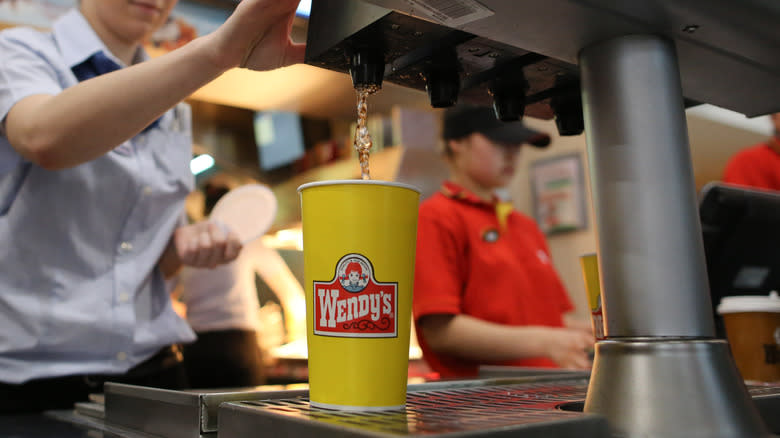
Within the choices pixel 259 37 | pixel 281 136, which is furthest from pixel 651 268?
pixel 281 136

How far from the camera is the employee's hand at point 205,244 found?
0.95m

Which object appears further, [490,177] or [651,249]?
[490,177]

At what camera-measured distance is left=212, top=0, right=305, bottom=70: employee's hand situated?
2.07 feet

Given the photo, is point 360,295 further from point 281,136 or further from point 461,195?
point 281,136

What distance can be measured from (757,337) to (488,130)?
1263 mm

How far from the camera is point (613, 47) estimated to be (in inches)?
19.3

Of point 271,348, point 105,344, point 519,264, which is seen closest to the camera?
point 105,344

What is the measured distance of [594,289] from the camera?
0.73 m

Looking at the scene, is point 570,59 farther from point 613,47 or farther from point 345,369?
point 345,369

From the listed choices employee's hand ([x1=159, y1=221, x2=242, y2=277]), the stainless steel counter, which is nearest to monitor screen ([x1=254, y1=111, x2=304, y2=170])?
employee's hand ([x1=159, y1=221, x2=242, y2=277])

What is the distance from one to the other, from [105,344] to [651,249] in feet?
2.59

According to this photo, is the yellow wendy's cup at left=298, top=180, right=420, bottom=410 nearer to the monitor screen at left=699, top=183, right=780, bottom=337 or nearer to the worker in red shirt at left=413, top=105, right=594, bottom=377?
the monitor screen at left=699, top=183, right=780, bottom=337

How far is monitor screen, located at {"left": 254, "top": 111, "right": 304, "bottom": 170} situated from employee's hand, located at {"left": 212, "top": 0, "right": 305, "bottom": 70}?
2.98m

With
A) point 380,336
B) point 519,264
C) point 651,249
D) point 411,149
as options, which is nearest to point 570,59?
point 651,249
